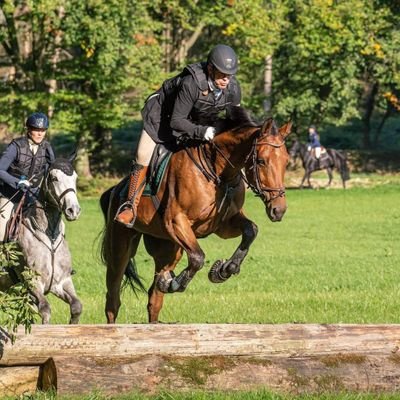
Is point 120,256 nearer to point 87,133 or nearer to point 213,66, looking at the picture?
point 213,66

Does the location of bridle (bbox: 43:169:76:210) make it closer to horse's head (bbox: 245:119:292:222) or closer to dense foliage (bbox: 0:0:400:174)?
horse's head (bbox: 245:119:292:222)

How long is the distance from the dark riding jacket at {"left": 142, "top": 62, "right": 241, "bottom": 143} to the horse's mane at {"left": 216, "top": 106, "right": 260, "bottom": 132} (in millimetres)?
74

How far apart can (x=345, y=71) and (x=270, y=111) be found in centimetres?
378

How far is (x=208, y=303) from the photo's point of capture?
15.1m

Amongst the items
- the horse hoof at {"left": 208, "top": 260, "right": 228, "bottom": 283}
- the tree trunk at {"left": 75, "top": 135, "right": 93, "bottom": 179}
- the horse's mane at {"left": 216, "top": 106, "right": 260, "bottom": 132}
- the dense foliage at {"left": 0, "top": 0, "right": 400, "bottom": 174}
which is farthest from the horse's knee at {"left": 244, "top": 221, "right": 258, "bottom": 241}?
the tree trunk at {"left": 75, "top": 135, "right": 93, "bottom": 179}

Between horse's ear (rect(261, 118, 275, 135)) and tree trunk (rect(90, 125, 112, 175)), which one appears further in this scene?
tree trunk (rect(90, 125, 112, 175))

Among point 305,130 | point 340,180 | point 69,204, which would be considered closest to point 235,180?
point 69,204

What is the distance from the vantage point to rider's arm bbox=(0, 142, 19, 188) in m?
11.5

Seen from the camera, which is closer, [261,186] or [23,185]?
[261,186]

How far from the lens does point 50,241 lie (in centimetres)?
1133

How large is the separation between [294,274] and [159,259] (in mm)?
7917

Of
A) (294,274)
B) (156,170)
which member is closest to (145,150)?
(156,170)

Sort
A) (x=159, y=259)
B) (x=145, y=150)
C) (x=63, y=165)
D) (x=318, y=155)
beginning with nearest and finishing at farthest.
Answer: (x=63, y=165)
(x=145, y=150)
(x=159, y=259)
(x=318, y=155)

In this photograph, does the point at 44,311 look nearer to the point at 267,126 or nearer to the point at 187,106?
the point at 187,106
